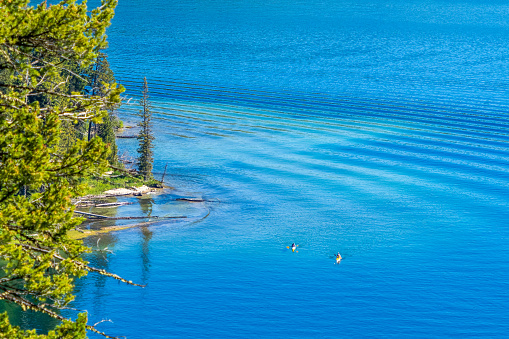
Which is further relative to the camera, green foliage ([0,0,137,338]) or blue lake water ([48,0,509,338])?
blue lake water ([48,0,509,338])

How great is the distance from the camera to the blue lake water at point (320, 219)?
169 ft

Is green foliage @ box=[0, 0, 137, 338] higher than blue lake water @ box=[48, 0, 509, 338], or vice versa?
blue lake water @ box=[48, 0, 509, 338]

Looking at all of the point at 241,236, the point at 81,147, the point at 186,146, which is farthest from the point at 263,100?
the point at 81,147

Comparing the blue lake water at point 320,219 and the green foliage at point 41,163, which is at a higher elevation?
the blue lake water at point 320,219

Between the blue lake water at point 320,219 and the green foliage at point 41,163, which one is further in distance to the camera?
the blue lake water at point 320,219

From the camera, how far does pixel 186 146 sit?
10312 centimetres

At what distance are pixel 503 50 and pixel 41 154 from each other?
209 m

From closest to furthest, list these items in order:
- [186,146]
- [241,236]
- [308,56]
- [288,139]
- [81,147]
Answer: [81,147] < [241,236] < [186,146] < [288,139] < [308,56]

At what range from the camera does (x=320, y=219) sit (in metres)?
73.9

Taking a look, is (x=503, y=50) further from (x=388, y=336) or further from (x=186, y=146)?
(x=388, y=336)

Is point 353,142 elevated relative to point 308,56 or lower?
lower

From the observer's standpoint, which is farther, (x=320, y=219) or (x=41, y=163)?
(x=320, y=219)

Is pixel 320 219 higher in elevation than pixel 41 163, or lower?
higher

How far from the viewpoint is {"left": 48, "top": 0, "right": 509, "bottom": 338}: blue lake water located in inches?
2034
